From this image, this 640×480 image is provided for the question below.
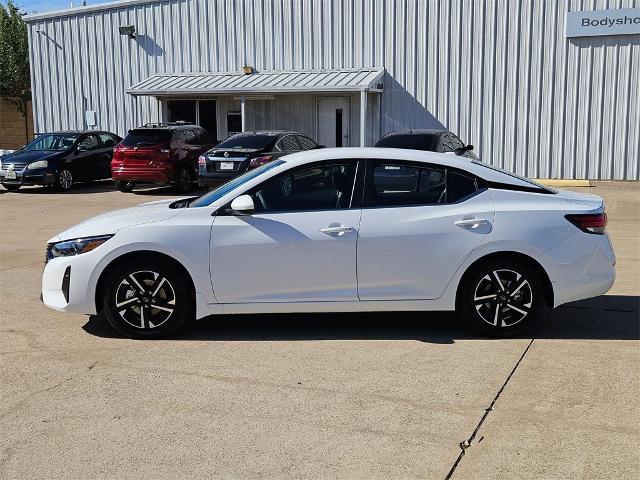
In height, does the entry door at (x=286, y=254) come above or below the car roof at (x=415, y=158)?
below

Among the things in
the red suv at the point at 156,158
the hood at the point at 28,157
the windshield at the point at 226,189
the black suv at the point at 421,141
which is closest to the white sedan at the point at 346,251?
the windshield at the point at 226,189

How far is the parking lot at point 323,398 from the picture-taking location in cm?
372

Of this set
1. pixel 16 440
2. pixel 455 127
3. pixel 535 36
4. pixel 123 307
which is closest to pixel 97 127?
pixel 455 127

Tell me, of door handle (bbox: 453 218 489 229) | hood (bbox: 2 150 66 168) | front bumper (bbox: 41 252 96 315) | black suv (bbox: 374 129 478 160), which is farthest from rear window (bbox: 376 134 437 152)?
hood (bbox: 2 150 66 168)

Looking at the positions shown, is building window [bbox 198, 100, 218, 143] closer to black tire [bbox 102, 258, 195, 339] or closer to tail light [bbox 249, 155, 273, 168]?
tail light [bbox 249, 155, 273, 168]

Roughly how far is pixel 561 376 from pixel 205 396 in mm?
2383

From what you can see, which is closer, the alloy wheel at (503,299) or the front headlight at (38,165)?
the alloy wheel at (503,299)

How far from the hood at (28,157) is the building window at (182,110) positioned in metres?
6.06

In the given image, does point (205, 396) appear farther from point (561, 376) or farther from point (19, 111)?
point (19, 111)

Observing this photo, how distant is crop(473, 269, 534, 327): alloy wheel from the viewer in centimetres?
571

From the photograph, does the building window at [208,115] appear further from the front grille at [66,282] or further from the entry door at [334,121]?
the front grille at [66,282]

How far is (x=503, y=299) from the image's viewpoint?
5727 millimetres

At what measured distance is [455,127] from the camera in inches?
806

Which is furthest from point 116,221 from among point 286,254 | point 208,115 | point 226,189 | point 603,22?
point 208,115
